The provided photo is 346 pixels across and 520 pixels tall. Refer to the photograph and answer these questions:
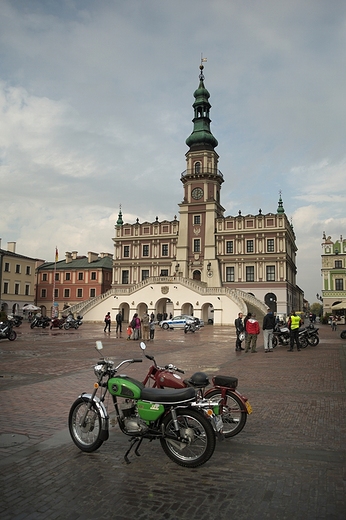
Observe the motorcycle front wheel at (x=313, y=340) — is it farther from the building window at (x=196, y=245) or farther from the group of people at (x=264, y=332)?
the building window at (x=196, y=245)

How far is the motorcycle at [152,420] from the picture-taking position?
5.31 metres

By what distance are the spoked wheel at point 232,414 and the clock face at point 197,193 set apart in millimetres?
56415

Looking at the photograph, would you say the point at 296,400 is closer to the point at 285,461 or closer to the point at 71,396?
the point at 285,461

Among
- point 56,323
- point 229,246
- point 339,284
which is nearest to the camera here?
point 56,323

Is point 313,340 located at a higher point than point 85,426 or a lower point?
higher

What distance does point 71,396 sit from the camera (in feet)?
30.3

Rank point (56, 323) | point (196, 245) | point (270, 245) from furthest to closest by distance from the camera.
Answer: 1. point (196, 245)
2. point (270, 245)
3. point (56, 323)

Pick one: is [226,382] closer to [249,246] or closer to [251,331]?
[251,331]

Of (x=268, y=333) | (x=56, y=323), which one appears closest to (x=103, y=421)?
(x=268, y=333)

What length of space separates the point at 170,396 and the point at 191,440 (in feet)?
1.88

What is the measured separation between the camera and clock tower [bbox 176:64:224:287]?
6034cm

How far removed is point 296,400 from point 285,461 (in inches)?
142

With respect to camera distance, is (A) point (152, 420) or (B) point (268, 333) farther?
(B) point (268, 333)

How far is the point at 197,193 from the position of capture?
205ft
